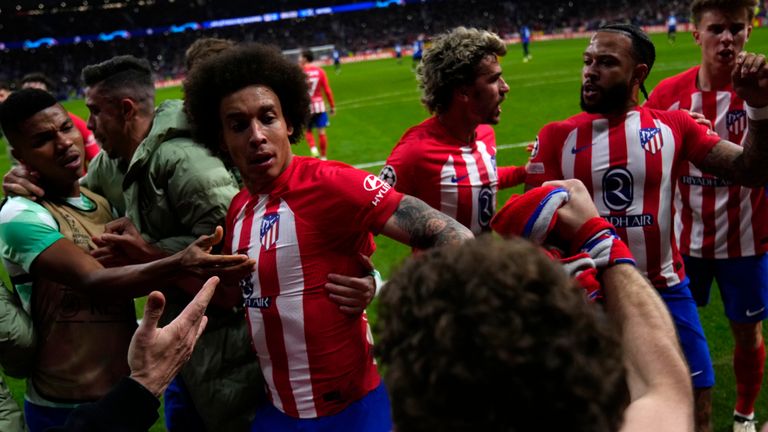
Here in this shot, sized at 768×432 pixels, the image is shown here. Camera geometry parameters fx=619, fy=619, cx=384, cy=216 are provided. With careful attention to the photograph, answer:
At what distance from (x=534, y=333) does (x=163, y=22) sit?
64129 millimetres

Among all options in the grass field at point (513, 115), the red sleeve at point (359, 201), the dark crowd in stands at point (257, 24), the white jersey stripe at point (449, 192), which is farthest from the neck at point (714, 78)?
the dark crowd in stands at point (257, 24)

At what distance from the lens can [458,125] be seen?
4.14m

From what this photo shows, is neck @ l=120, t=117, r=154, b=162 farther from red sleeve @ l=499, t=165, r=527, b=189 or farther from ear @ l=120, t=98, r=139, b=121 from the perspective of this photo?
red sleeve @ l=499, t=165, r=527, b=189

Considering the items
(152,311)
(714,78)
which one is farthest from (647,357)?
(714,78)

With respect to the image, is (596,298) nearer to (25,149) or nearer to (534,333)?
(534,333)

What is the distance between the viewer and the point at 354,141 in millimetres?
14695

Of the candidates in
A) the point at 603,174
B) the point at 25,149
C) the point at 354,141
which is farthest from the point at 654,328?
the point at 354,141

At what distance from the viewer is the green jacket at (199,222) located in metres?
2.91

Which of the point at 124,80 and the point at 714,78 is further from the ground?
the point at 124,80

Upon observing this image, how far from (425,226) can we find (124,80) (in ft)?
7.14

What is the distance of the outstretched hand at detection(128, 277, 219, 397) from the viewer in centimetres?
180

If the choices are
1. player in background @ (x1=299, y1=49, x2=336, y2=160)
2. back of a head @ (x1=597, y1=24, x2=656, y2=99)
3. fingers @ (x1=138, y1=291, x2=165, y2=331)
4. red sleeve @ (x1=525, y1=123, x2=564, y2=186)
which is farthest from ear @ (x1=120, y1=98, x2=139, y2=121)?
player in background @ (x1=299, y1=49, x2=336, y2=160)

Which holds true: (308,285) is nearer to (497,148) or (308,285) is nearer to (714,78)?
(714,78)

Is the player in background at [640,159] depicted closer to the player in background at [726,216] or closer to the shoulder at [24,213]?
the player in background at [726,216]
